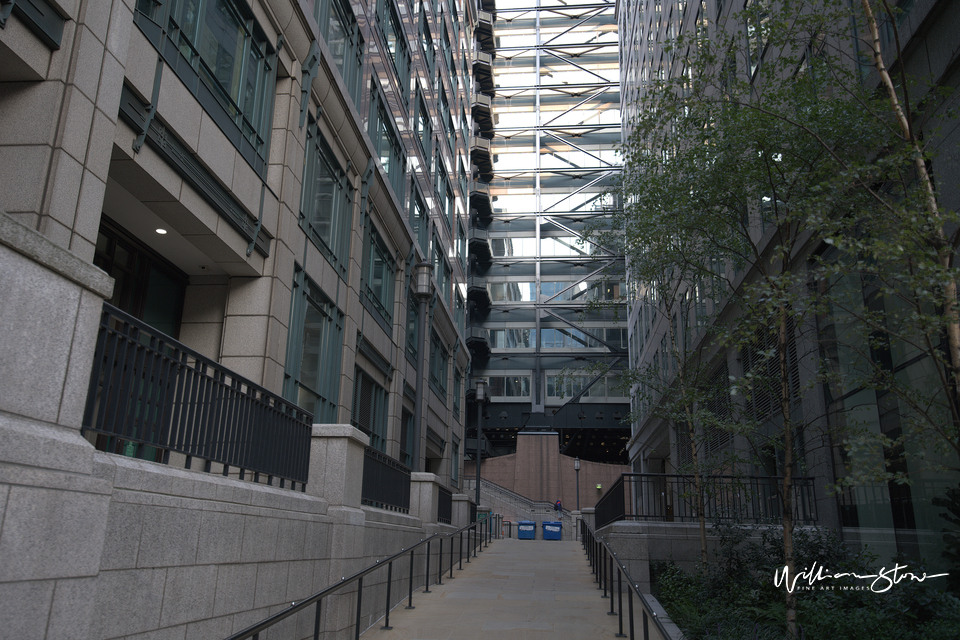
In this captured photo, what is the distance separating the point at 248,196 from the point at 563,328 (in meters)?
52.5

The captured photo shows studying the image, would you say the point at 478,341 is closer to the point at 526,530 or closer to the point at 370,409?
the point at 526,530

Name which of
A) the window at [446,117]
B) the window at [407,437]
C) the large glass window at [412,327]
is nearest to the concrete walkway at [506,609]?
the window at [407,437]

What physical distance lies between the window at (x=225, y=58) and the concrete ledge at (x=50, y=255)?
6.50 meters

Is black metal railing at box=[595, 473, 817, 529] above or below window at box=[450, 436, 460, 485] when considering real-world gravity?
below

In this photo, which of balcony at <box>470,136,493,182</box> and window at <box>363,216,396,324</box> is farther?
balcony at <box>470,136,493,182</box>

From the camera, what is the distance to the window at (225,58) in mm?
10484

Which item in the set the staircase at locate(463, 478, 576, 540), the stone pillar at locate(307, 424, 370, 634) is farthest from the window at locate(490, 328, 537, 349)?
the stone pillar at locate(307, 424, 370, 634)

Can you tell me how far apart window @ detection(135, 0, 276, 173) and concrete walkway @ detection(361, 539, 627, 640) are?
8.10 m

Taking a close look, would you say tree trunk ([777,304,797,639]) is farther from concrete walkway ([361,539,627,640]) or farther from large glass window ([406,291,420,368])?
large glass window ([406,291,420,368])

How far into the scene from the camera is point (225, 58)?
12312 mm

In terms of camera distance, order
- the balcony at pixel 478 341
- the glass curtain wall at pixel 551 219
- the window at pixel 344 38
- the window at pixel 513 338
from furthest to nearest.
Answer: the window at pixel 513 338
the glass curtain wall at pixel 551 219
the balcony at pixel 478 341
the window at pixel 344 38

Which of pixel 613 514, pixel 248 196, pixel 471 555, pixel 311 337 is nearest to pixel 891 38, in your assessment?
pixel 248 196

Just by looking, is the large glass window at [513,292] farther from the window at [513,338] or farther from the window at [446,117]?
the window at [446,117]

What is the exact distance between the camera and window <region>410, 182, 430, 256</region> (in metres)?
26.8
